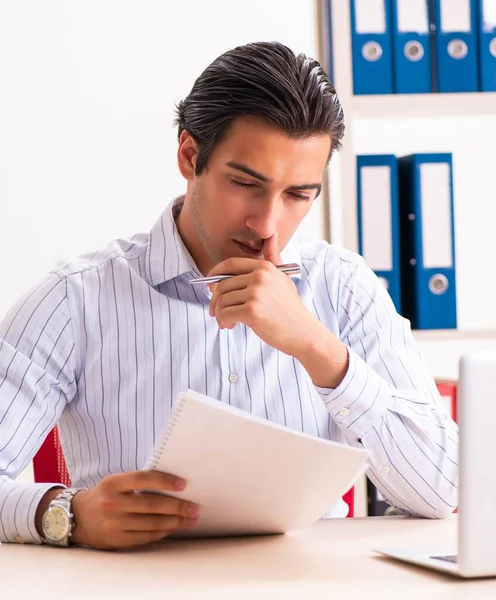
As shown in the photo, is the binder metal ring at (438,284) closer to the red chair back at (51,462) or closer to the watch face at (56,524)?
the red chair back at (51,462)

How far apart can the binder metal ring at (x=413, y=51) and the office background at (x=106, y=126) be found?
0.56 meters

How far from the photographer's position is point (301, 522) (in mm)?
1241

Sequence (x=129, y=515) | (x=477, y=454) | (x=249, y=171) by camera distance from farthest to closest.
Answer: (x=249, y=171)
(x=129, y=515)
(x=477, y=454)

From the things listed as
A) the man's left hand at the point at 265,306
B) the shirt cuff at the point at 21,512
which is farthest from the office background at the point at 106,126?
the shirt cuff at the point at 21,512

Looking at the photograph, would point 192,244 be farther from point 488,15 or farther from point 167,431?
point 488,15

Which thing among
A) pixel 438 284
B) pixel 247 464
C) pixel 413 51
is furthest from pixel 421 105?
pixel 247 464

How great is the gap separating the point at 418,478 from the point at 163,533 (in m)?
0.47

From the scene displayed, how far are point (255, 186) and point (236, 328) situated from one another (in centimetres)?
25

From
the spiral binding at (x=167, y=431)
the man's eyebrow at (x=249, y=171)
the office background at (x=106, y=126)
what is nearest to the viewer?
the spiral binding at (x=167, y=431)

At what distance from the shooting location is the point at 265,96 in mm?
1544

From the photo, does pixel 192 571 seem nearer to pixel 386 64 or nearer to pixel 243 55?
pixel 243 55

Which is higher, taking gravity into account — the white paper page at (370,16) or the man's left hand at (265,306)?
the white paper page at (370,16)

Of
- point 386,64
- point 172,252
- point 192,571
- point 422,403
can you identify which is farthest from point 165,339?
point 386,64

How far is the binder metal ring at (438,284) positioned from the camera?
224 centimetres
